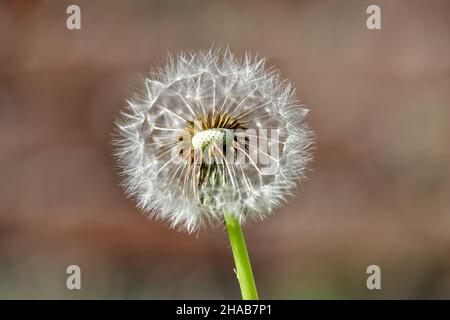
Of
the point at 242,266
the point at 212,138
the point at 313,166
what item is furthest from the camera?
the point at 313,166

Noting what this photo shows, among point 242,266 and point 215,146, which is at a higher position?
point 215,146

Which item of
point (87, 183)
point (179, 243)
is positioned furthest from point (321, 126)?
point (87, 183)

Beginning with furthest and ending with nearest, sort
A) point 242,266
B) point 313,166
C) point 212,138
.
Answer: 1. point 313,166
2. point 212,138
3. point 242,266

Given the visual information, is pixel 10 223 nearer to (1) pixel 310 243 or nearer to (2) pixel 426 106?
(1) pixel 310 243

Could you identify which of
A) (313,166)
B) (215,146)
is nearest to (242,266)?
(215,146)

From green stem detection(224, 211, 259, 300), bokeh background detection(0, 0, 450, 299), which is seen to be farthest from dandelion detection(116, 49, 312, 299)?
bokeh background detection(0, 0, 450, 299)

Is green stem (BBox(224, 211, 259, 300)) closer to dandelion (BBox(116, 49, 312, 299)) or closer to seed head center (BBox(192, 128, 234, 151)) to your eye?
dandelion (BBox(116, 49, 312, 299))

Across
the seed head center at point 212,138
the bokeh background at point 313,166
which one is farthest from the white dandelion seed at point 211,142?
the bokeh background at point 313,166

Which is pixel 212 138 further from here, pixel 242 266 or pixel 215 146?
pixel 242 266
